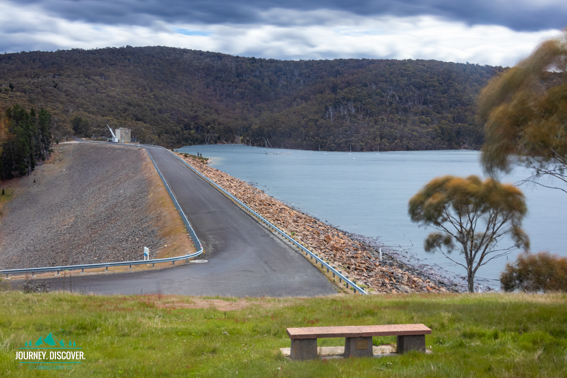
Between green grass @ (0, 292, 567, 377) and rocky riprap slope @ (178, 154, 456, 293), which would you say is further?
rocky riprap slope @ (178, 154, 456, 293)

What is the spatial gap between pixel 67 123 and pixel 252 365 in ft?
455

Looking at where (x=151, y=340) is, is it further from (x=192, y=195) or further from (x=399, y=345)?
(x=192, y=195)

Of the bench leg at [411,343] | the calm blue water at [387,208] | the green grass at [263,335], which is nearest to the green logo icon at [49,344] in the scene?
the green grass at [263,335]

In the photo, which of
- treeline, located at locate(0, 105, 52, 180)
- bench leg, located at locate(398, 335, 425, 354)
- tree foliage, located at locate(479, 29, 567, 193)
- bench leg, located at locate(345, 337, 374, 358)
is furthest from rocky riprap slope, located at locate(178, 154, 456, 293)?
treeline, located at locate(0, 105, 52, 180)

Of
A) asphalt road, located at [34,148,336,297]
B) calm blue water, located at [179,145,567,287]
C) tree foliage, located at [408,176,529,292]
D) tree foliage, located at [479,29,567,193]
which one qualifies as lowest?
calm blue water, located at [179,145,567,287]

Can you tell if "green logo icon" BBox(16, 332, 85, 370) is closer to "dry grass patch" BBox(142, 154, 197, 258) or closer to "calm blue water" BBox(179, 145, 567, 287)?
"dry grass patch" BBox(142, 154, 197, 258)

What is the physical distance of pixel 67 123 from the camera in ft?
420

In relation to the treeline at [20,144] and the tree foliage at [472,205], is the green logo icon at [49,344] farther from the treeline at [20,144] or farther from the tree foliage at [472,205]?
the treeline at [20,144]

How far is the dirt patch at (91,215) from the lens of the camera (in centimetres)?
3031

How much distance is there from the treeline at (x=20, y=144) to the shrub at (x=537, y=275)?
225 ft

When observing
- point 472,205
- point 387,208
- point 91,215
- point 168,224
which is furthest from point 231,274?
point 387,208

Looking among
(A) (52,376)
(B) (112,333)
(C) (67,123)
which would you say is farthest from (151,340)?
(C) (67,123)

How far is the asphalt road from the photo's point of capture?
16.4 meters

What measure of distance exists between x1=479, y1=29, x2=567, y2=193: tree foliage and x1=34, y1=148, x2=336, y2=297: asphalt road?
8.10 m
